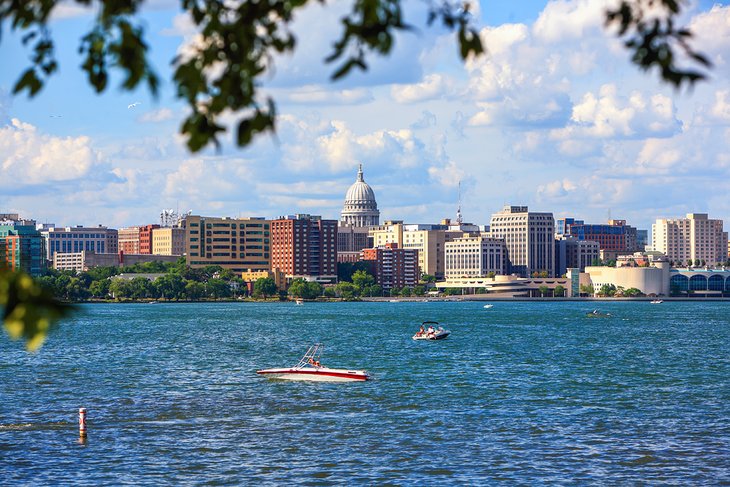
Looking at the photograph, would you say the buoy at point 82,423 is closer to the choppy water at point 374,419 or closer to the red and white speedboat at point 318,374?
the choppy water at point 374,419

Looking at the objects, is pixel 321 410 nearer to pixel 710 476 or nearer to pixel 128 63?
pixel 710 476

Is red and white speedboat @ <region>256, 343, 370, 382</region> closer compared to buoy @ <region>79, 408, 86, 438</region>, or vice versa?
buoy @ <region>79, 408, 86, 438</region>

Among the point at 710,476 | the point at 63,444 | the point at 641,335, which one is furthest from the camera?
the point at 641,335

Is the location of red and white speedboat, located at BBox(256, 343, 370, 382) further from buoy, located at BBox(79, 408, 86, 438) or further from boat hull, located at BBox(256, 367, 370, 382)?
buoy, located at BBox(79, 408, 86, 438)

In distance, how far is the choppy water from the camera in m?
42.0

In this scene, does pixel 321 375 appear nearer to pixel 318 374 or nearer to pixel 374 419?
pixel 318 374

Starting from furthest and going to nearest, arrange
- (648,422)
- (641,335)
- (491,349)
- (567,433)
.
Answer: (641,335), (491,349), (648,422), (567,433)

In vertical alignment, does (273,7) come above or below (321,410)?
above

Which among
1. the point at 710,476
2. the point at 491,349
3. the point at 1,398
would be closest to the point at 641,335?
the point at 491,349

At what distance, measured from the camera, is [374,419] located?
55844 mm

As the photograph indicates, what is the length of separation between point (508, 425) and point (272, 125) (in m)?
44.6

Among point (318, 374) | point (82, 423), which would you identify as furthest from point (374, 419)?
point (318, 374)

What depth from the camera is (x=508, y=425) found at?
176 ft

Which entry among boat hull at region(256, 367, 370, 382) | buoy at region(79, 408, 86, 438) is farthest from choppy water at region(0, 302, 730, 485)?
boat hull at region(256, 367, 370, 382)
